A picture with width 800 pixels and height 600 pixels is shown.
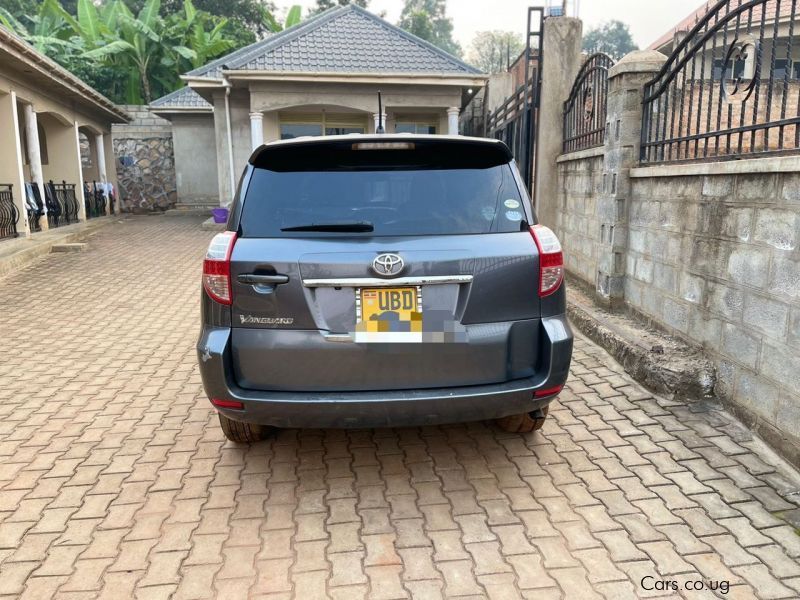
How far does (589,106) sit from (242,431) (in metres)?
5.57

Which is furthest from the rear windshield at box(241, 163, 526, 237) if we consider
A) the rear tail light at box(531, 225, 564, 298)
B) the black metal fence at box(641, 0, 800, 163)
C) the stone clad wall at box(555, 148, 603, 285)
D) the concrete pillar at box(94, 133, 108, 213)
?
the concrete pillar at box(94, 133, 108, 213)

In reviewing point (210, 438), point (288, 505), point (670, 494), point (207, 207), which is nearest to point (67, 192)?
point (207, 207)

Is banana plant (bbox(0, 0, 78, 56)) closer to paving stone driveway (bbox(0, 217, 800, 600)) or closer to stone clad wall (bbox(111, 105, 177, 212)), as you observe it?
stone clad wall (bbox(111, 105, 177, 212))

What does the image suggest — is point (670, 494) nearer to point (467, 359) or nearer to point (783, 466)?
point (783, 466)

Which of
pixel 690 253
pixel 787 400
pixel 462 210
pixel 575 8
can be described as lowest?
pixel 787 400

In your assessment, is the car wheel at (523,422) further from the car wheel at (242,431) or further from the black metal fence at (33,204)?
the black metal fence at (33,204)

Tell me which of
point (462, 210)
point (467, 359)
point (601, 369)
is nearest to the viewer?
point (467, 359)

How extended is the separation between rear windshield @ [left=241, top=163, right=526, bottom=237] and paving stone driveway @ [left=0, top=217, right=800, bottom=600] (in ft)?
4.59

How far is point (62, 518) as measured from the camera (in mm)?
3047

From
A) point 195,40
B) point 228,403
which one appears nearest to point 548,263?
point 228,403

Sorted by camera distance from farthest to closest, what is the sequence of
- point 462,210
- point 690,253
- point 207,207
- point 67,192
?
1. point 207,207
2. point 67,192
3. point 690,253
4. point 462,210

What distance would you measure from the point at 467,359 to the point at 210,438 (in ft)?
6.52

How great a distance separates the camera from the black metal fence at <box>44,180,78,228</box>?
14258mm

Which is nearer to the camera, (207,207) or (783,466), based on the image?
(783,466)
